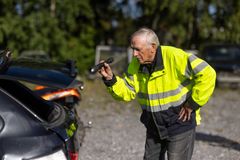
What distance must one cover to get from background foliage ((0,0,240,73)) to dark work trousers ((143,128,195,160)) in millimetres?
17145

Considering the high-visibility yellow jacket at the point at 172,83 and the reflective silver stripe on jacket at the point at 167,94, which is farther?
the reflective silver stripe on jacket at the point at 167,94

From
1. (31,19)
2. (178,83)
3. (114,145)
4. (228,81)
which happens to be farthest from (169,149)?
(31,19)

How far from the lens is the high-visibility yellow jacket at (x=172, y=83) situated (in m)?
4.38

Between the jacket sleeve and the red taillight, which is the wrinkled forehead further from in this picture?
the red taillight

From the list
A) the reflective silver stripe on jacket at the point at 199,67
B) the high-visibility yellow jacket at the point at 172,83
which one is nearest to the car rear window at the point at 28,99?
the high-visibility yellow jacket at the point at 172,83

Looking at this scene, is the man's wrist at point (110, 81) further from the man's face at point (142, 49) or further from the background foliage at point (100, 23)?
the background foliage at point (100, 23)

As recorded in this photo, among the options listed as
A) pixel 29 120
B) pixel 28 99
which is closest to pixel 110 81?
pixel 28 99

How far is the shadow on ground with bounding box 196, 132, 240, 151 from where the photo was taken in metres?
9.01

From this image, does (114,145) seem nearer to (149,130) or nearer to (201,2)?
(149,130)

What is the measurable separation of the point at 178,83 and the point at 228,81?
46.5 feet

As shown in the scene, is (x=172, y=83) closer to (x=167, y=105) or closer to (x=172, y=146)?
(x=167, y=105)

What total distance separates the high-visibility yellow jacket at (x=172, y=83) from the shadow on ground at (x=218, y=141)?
4470 millimetres

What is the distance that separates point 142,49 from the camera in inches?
172

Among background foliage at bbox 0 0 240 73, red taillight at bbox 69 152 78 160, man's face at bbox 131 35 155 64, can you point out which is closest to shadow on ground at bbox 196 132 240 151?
man's face at bbox 131 35 155 64
